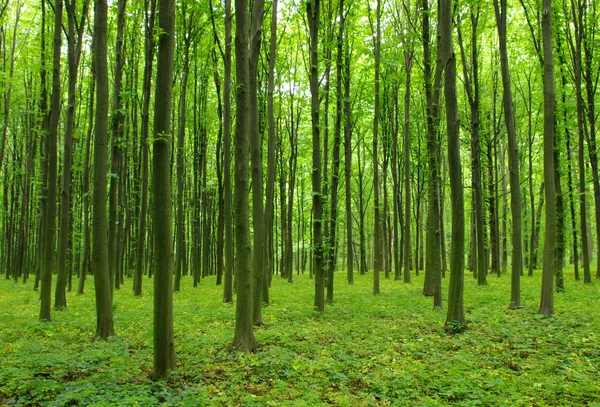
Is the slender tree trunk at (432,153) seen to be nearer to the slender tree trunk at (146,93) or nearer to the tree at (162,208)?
the tree at (162,208)

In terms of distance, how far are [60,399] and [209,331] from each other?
4.12 metres

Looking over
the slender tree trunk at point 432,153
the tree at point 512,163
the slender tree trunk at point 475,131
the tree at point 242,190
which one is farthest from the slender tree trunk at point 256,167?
the slender tree trunk at point 475,131

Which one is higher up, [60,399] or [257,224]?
[257,224]

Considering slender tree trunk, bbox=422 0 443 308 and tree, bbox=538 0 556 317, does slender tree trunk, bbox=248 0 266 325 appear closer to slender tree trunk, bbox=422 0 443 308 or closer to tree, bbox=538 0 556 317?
slender tree trunk, bbox=422 0 443 308

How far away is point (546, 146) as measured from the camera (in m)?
9.12

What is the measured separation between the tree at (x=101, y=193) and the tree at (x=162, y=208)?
2782 millimetres

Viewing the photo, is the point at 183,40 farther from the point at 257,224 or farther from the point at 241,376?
the point at 241,376

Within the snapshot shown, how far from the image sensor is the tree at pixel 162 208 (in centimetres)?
516

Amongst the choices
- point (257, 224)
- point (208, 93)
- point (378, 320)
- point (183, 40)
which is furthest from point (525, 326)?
point (208, 93)

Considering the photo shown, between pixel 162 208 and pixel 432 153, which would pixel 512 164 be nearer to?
pixel 432 153

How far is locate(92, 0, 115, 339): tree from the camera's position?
7262 mm

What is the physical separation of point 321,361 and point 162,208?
3.54 m

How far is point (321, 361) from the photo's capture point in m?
6.05

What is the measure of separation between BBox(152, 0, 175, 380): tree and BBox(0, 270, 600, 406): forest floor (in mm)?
494
